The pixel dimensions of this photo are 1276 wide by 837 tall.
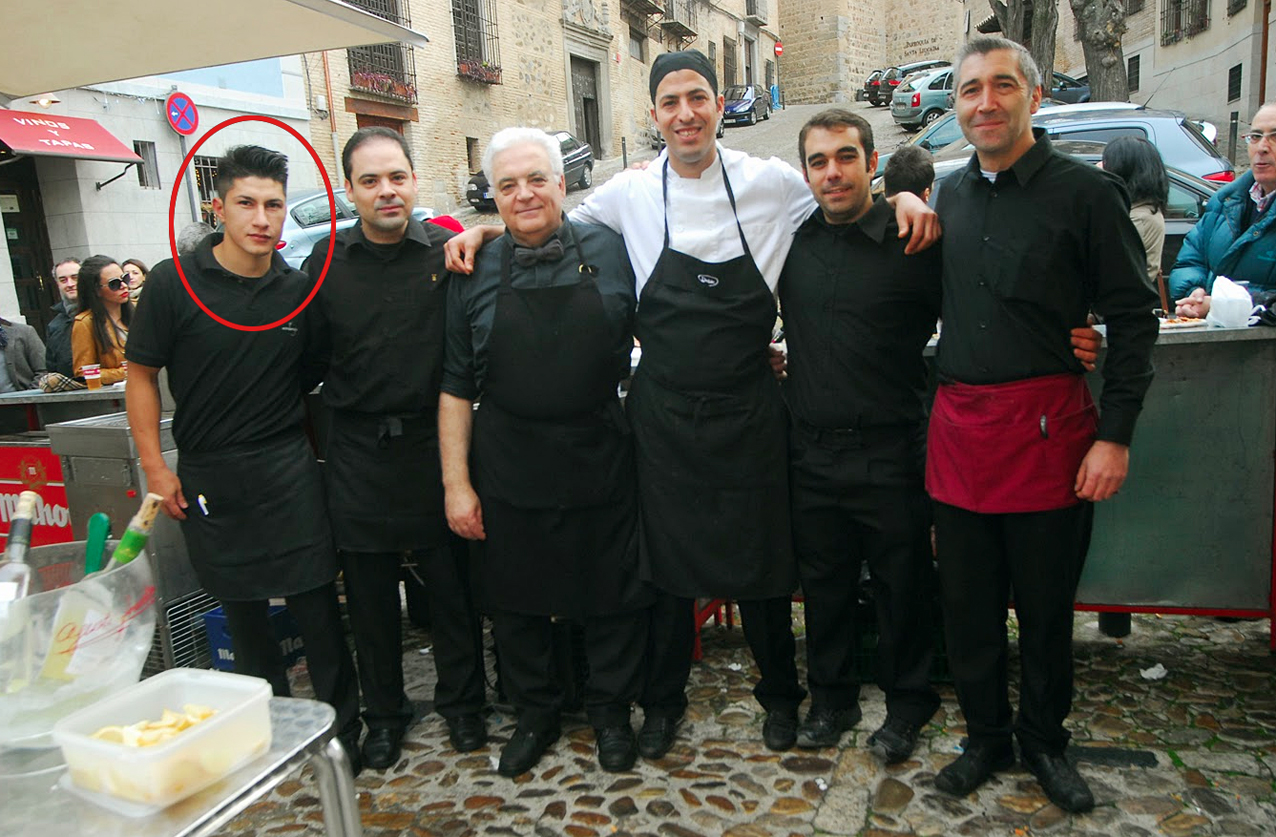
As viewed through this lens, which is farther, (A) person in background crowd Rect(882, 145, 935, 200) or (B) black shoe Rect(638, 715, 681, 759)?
(A) person in background crowd Rect(882, 145, 935, 200)

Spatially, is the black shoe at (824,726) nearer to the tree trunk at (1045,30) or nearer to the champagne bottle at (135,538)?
the champagne bottle at (135,538)

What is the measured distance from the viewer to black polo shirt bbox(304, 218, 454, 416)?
2.91 m

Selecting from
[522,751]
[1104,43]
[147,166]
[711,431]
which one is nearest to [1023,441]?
[711,431]

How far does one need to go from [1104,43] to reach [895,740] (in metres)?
14.7

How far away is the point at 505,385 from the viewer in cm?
283

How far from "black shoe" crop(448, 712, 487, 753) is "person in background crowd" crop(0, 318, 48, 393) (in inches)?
159

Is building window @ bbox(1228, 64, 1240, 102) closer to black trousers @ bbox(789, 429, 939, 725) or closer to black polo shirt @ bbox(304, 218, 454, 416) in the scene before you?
black trousers @ bbox(789, 429, 939, 725)

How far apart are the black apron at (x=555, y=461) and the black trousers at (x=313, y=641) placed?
497 millimetres

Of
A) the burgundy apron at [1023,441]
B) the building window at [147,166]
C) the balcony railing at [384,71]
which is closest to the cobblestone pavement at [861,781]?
the burgundy apron at [1023,441]

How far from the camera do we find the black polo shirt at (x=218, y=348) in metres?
2.80

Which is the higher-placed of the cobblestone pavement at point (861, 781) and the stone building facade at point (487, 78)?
the stone building facade at point (487, 78)

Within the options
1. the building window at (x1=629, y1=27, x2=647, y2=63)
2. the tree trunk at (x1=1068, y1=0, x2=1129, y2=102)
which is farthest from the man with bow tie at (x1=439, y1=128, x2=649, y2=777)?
the building window at (x1=629, y1=27, x2=647, y2=63)

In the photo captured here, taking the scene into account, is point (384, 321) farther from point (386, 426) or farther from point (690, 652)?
point (690, 652)

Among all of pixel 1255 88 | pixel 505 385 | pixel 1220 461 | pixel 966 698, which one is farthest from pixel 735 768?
pixel 1255 88
